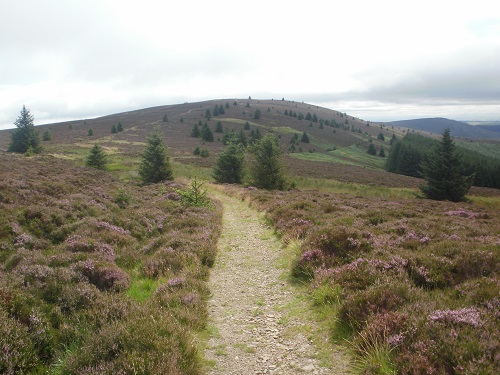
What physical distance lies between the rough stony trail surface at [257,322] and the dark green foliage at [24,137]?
5723cm

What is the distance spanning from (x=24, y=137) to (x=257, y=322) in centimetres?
6385

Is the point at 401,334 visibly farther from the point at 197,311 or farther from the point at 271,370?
the point at 197,311

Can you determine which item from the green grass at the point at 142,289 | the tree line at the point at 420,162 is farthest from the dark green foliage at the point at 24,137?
the tree line at the point at 420,162

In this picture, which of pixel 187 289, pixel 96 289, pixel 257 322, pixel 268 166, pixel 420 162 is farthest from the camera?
pixel 420 162

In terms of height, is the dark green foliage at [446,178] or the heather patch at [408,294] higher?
the heather patch at [408,294]

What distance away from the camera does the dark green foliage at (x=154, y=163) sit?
116ft

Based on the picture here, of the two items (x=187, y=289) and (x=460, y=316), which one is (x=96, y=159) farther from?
(x=460, y=316)

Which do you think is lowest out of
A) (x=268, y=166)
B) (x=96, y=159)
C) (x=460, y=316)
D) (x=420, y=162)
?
(x=420, y=162)

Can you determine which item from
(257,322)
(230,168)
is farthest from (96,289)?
(230,168)

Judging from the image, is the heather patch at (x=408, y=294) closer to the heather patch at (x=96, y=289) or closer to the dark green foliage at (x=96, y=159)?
the heather patch at (x=96, y=289)

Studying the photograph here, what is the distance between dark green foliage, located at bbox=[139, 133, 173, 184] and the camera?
35.3 meters

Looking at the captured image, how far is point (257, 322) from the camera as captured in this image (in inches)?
245

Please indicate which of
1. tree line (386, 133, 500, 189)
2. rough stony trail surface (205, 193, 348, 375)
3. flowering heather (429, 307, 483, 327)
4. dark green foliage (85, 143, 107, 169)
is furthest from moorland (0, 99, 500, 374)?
tree line (386, 133, 500, 189)

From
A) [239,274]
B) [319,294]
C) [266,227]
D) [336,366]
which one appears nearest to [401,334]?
[336,366]
